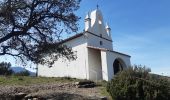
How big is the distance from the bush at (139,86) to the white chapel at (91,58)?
1548 cm

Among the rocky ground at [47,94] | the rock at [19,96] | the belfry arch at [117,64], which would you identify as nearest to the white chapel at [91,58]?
the belfry arch at [117,64]

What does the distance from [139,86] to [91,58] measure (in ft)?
64.8

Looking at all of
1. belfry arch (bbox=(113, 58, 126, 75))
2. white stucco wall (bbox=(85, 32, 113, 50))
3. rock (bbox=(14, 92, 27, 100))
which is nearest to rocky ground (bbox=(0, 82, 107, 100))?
rock (bbox=(14, 92, 27, 100))

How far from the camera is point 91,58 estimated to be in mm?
37062

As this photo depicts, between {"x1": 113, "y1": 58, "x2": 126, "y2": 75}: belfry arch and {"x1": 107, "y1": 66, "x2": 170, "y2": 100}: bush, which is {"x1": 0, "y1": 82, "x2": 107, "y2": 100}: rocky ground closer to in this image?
{"x1": 107, "y1": 66, "x2": 170, "y2": 100}: bush

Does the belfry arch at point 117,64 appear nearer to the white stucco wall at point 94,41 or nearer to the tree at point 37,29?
the white stucco wall at point 94,41

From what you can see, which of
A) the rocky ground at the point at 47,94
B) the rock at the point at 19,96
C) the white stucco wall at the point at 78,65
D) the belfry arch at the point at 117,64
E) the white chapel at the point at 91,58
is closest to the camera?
the rocky ground at the point at 47,94

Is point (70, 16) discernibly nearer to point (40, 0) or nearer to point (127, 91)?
point (40, 0)

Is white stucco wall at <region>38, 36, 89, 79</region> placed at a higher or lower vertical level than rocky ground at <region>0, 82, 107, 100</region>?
higher

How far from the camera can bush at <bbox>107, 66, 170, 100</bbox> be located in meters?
17.1

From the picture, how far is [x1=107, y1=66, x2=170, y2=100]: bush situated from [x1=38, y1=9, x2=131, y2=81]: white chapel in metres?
15.5

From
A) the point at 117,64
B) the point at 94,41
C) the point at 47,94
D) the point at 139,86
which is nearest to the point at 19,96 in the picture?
the point at 47,94

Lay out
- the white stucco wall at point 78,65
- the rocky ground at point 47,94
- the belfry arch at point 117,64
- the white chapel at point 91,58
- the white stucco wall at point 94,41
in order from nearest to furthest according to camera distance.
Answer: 1. the rocky ground at point 47,94
2. the white chapel at point 91,58
3. the white stucco wall at point 78,65
4. the white stucco wall at point 94,41
5. the belfry arch at point 117,64

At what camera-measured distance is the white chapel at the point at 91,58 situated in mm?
35312
